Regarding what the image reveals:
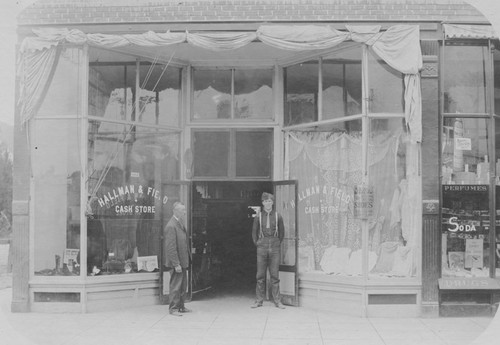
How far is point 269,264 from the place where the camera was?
9.98 metres

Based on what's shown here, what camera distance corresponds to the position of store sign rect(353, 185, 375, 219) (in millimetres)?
9219

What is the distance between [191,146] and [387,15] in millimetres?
4356

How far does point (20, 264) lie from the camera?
933 centimetres

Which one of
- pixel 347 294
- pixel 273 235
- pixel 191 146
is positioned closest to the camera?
pixel 347 294

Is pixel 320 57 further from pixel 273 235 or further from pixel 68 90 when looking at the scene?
pixel 68 90

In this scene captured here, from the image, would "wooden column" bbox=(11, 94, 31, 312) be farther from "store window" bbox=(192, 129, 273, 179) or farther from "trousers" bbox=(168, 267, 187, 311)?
"store window" bbox=(192, 129, 273, 179)

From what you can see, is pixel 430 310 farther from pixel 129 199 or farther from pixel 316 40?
pixel 129 199

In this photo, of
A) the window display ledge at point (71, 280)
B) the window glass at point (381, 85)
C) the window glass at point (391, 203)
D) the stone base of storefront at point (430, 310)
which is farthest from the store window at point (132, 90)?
the stone base of storefront at point (430, 310)

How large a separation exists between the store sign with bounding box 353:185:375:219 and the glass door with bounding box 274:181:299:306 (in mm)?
1232

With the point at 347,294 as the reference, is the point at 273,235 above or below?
above

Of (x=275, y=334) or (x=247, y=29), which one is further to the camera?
(x=247, y=29)

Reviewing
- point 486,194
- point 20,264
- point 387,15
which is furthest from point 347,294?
point 20,264

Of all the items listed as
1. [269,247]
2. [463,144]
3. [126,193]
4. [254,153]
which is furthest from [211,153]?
[463,144]

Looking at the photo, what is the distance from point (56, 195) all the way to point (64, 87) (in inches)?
75.1
